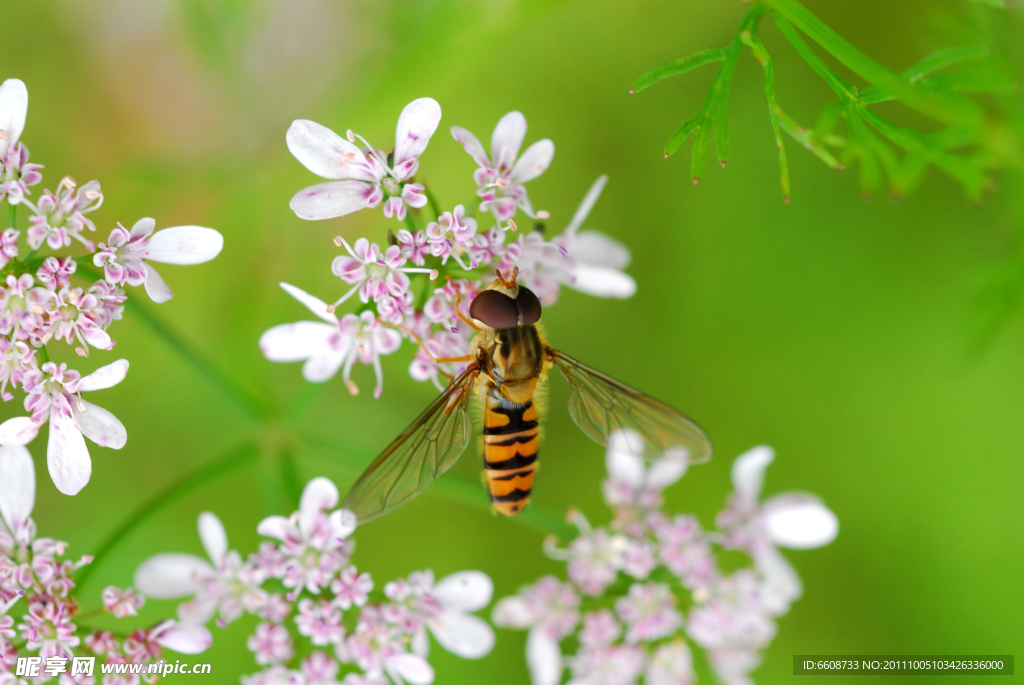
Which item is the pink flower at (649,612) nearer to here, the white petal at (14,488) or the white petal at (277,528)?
the white petal at (277,528)

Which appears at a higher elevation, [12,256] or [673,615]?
[12,256]

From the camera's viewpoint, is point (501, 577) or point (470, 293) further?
point (501, 577)

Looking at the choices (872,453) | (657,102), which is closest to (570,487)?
(872,453)

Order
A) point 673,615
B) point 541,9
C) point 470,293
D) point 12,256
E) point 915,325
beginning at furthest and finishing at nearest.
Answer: point 915,325
point 541,9
point 673,615
point 470,293
point 12,256

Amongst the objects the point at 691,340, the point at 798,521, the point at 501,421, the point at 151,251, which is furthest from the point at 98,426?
the point at 691,340

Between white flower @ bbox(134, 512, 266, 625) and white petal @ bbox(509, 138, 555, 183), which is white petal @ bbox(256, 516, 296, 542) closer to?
white flower @ bbox(134, 512, 266, 625)

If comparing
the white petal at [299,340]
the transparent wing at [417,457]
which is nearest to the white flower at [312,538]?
the transparent wing at [417,457]

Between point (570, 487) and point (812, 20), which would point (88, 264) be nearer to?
point (812, 20)
